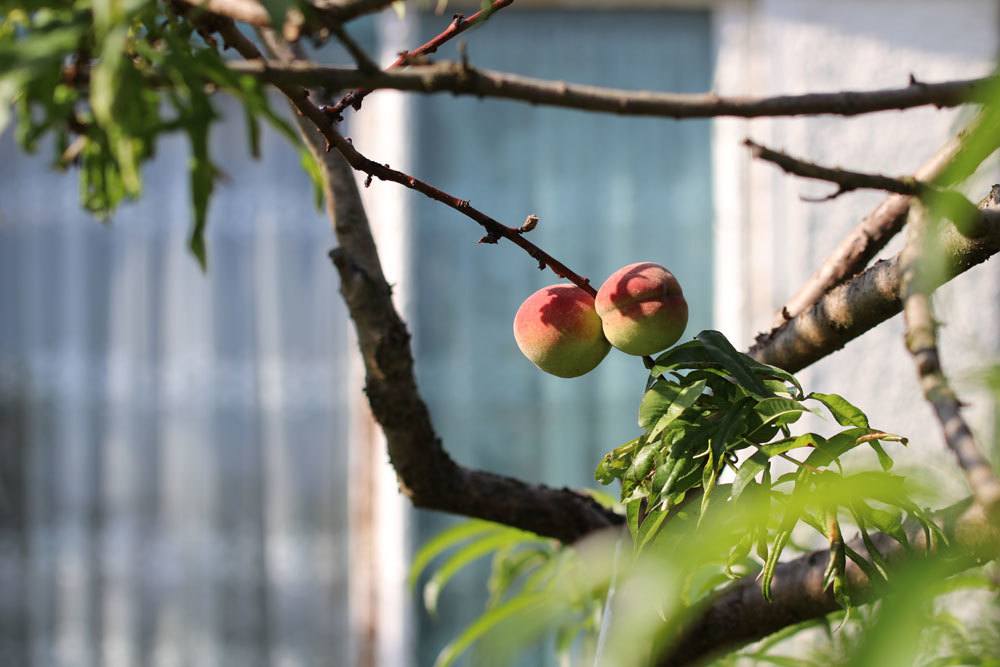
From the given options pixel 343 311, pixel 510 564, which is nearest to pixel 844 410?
pixel 510 564

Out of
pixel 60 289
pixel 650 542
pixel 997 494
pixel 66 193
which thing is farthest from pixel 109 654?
pixel 997 494

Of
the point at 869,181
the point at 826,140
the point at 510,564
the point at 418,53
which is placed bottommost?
the point at 510,564

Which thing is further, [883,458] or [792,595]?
[792,595]

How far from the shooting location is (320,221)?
7.38 feet

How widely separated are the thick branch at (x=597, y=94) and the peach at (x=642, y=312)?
0.10 m

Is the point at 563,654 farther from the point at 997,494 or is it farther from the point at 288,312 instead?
the point at 288,312

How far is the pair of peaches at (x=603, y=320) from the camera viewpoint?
2.12 ft

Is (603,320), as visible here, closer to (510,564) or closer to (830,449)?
(830,449)

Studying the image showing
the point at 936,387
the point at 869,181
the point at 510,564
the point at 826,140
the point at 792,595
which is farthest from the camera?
the point at 826,140

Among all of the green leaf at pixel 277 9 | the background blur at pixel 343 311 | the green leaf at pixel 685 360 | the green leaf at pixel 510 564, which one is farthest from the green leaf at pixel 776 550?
the background blur at pixel 343 311

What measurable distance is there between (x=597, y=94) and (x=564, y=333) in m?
0.14

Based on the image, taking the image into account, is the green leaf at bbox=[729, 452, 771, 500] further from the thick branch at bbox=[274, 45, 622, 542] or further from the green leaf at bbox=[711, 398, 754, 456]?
the thick branch at bbox=[274, 45, 622, 542]

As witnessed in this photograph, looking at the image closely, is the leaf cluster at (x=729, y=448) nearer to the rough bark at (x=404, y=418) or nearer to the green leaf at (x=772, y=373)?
the green leaf at (x=772, y=373)

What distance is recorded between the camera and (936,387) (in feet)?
1.17
